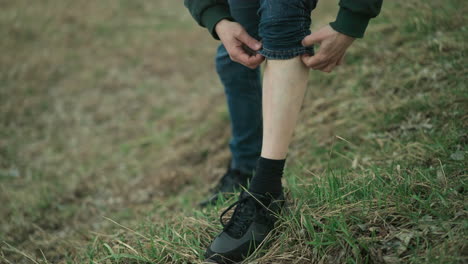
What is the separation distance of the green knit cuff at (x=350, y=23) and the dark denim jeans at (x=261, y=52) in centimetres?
14

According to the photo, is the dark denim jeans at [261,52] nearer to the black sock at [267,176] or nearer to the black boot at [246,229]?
the black sock at [267,176]

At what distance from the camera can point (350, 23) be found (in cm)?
124

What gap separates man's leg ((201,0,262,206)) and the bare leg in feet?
2.16

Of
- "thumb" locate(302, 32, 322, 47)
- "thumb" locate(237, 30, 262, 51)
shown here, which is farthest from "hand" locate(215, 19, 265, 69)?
"thumb" locate(302, 32, 322, 47)

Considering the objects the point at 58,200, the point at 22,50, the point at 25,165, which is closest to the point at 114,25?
the point at 22,50

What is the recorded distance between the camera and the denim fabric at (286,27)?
4.33 ft

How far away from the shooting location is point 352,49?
3223mm

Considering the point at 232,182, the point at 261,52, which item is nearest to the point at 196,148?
the point at 232,182

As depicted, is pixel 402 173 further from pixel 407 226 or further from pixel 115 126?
pixel 115 126

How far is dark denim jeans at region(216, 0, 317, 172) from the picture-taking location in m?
1.33

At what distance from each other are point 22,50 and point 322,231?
18.1ft

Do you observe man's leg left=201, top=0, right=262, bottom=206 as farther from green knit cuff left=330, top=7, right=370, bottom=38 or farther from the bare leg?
green knit cuff left=330, top=7, right=370, bottom=38

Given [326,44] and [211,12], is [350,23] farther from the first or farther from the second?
[211,12]

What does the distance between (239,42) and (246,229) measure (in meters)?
0.78
